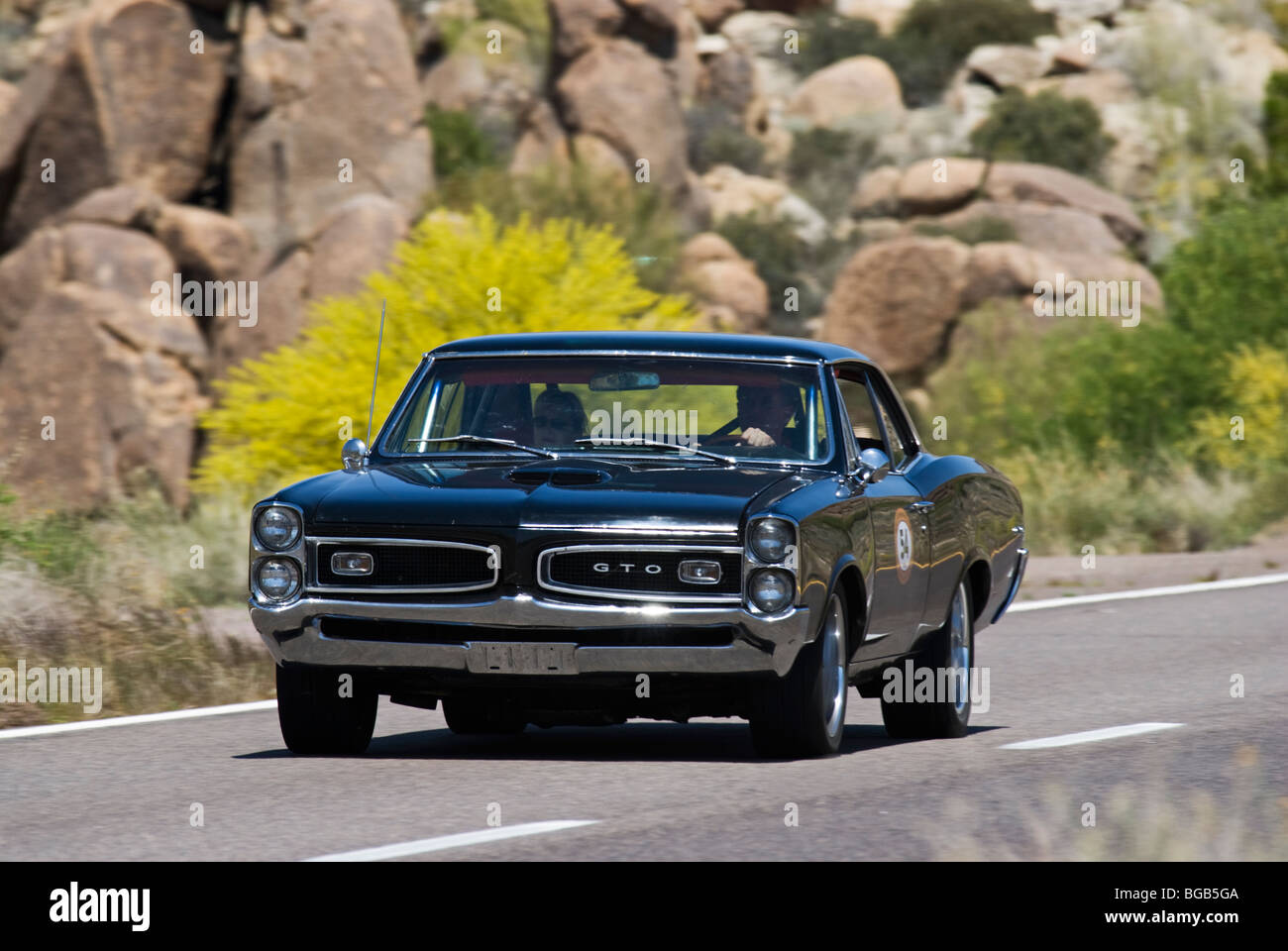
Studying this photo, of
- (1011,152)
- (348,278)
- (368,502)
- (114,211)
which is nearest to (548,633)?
(368,502)

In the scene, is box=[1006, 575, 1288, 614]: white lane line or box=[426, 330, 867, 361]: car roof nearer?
box=[426, 330, 867, 361]: car roof

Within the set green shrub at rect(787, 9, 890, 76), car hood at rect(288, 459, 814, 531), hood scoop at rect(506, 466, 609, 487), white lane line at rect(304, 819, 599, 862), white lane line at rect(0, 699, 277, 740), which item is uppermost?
green shrub at rect(787, 9, 890, 76)

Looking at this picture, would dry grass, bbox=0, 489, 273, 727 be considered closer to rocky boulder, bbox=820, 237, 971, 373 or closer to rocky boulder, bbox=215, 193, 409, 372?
rocky boulder, bbox=215, 193, 409, 372

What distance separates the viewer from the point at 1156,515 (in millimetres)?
27859

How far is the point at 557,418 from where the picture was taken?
990 centimetres

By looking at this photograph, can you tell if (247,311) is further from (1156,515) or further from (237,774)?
(237,774)

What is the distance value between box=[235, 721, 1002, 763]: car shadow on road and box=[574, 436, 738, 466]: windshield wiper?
1.20 metres

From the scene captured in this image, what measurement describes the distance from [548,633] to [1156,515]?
20.2 meters

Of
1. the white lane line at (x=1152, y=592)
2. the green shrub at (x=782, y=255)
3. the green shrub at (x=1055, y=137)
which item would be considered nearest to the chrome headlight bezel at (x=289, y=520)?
the white lane line at (x=1152, y=592)

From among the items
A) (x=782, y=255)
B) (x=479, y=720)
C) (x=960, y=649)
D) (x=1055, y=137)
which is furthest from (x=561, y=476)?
(x=1055, y=137)

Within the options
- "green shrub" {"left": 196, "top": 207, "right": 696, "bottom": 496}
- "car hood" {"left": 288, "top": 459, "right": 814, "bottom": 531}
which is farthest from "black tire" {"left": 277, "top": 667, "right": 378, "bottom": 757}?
"green shrub" {"left": 196, "top": 207, "right": 696, "bottom": 496}

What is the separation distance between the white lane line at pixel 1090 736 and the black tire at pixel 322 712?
2.71 m

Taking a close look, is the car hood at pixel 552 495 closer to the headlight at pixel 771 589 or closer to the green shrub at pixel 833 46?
the headlight at pixel 771 589

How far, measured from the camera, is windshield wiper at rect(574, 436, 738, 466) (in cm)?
948
